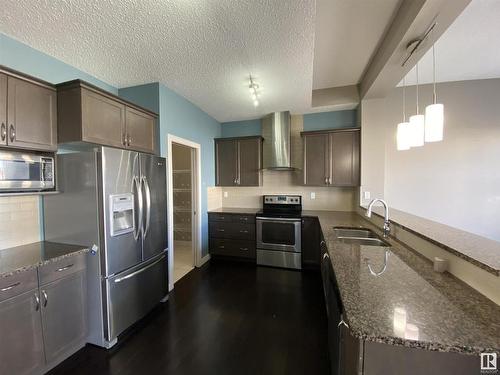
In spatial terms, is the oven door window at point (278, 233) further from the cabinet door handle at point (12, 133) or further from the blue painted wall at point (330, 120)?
the cabinet door handle at point (12, 133)

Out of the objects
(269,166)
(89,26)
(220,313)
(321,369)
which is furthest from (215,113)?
(321,369)

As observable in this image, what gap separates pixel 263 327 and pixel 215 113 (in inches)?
133

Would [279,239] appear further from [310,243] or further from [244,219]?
[244,219]

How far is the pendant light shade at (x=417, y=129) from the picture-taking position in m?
1.79

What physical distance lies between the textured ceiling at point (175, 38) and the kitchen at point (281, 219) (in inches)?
0.7

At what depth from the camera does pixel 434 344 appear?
72cm

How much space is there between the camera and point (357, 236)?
253 centimetres

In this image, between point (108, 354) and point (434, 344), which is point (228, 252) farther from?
point (434, 344)

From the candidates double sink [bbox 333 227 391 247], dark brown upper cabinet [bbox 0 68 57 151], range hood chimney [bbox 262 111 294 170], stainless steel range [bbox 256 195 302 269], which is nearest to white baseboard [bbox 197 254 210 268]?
stainless steel range [bbox 256 195 302 269]

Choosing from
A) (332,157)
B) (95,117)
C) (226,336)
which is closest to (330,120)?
(332,157)

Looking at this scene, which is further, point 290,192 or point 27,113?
point 290,192

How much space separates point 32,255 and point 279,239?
9.62ft

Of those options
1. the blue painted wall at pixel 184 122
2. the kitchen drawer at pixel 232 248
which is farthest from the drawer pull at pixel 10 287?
the kitchen drawer at pixel 232 248

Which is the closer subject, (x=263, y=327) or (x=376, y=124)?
(x=263, y=327)
